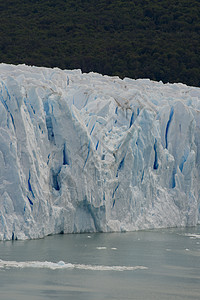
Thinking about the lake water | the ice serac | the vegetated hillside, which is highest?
the vegetated hillside

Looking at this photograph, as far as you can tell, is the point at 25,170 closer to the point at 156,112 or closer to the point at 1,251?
the point at 1,251

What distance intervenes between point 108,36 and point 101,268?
29.8 meters

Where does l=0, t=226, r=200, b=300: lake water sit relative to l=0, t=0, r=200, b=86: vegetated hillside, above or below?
below

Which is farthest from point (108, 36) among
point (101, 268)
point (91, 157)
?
point (101, 268)

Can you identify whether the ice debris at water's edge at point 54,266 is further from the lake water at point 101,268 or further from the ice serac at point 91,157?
the ice serac at point 91,157

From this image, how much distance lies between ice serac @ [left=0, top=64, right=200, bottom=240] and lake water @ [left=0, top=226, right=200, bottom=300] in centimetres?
65

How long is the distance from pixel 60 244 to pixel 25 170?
5.58ft

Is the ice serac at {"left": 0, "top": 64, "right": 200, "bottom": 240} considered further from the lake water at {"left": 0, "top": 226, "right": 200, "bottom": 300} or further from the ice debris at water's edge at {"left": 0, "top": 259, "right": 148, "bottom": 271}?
the ice debris at water's edge at {"left": 0, "top": 259, "right": 148, "bottom": 271}

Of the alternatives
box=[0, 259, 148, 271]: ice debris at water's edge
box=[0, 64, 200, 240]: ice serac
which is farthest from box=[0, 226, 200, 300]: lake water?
box=[0, 64, 200, 240]: ice serac

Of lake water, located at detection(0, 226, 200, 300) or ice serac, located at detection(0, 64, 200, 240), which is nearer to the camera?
lake water, located at detection(0, 226, 200, 300)

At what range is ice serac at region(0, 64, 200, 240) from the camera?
16.6m

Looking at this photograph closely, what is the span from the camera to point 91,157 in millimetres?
18125

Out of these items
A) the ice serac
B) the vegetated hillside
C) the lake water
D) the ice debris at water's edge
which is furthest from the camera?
the vegetated hillside

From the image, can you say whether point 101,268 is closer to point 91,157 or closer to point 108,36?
point 91,157
